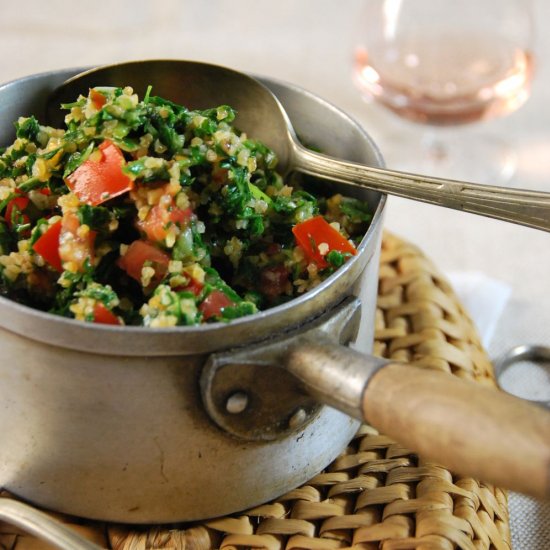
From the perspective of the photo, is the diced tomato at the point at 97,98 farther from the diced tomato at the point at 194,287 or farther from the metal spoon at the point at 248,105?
the diced tomato at the point at 194,287

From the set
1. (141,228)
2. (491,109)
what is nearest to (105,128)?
(141,228)

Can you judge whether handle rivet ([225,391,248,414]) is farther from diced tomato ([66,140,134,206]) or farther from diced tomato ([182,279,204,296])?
diced tomato ([66,140,134,206])

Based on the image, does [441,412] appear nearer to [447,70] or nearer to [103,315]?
[103,315]

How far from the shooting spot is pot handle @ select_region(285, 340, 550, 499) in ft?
2.71

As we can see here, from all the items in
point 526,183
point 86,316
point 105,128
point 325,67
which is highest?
point 325,67

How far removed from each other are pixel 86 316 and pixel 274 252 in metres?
0.31

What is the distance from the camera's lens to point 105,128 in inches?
46.3

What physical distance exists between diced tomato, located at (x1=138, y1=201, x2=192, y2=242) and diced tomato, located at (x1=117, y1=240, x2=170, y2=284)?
15 millimetres

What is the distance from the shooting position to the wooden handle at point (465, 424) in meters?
0.82

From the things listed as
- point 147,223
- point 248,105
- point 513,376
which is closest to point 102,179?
point 147,223

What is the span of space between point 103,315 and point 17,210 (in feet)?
0.86

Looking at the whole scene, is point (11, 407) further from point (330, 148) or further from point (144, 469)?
point (330, 148)

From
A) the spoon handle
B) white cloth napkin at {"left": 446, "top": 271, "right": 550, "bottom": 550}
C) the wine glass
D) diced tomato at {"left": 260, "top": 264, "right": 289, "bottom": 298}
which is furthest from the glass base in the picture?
diced tomato at {"left": 260, "top": 264, "right": 289, "bottom": 298}

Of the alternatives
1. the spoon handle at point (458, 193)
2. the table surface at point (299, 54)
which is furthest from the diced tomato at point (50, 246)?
the table surface at point (299, 54)
